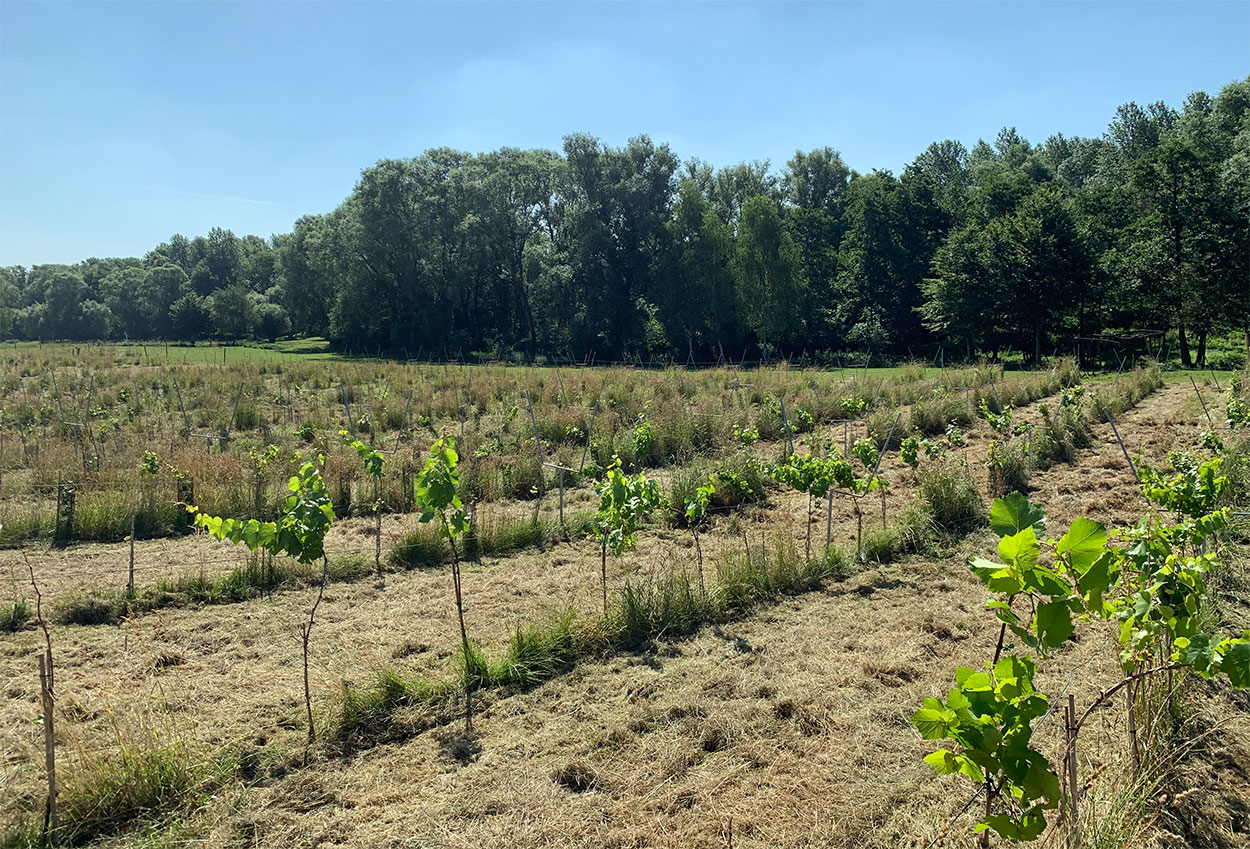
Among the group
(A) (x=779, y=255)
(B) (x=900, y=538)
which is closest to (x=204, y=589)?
(B) (x=900, y=538)

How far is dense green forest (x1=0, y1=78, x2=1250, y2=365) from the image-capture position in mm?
29422

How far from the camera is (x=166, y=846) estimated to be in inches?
150

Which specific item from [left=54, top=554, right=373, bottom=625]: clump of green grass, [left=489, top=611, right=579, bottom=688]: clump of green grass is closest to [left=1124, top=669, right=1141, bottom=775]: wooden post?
[left=489, top=611, right=579, bottom=688]: clump of green grass

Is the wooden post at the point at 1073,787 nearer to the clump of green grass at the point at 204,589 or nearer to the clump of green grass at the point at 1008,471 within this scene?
the clump of green grass at the point at 204,589

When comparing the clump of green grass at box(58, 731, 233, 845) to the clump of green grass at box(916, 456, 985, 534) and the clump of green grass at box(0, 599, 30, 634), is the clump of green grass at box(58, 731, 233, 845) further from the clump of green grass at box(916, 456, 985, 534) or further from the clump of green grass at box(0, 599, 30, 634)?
the clump of green grass at box(916, 456, 985, 534)

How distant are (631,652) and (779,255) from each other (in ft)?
117

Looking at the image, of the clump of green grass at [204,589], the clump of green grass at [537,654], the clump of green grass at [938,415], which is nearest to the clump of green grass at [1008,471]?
the clump of green grass at [938,415]

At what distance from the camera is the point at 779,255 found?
38875 mm

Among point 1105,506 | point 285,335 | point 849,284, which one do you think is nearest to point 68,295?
point 285,335

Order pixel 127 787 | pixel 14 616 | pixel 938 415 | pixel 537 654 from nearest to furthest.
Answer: pixel 127 787, pixel 537 654, pixel 14 616, pixel 938 415

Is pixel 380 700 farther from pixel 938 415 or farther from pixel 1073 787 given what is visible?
pixel 938 415

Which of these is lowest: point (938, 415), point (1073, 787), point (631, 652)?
point (631, 652)

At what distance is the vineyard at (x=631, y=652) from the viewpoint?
357cm

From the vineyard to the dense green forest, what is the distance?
68.6 ft
